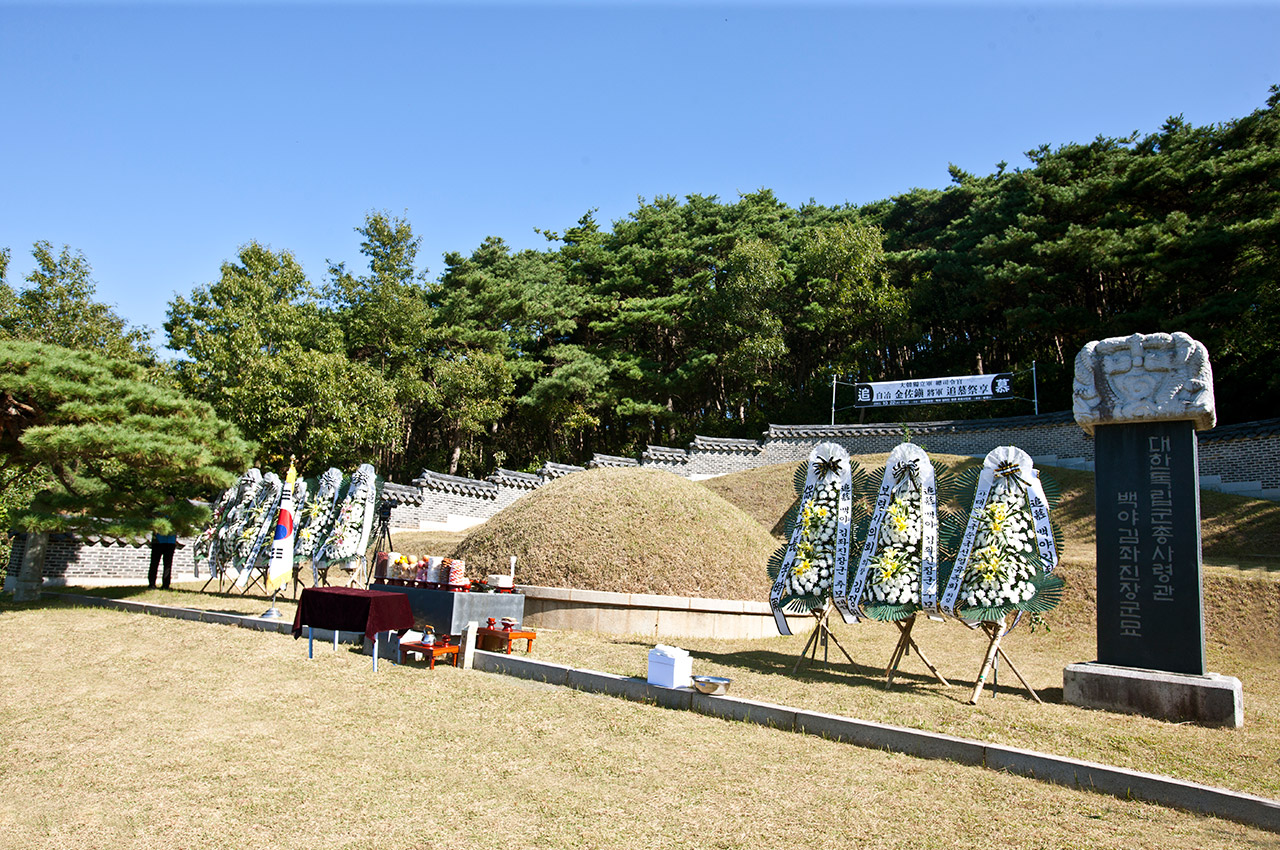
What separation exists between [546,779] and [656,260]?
99.9ft

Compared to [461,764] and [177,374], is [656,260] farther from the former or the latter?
[461,764]

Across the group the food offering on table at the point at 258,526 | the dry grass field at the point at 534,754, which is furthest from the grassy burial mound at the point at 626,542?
the food offering on table at the point at 258,526

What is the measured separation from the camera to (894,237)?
109 feet

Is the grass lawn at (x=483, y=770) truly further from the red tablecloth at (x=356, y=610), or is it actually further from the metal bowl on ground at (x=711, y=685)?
the red tablecloth at (x=356, y=610)

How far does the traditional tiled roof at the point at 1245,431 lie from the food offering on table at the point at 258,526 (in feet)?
67.4

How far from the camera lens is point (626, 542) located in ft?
39.5

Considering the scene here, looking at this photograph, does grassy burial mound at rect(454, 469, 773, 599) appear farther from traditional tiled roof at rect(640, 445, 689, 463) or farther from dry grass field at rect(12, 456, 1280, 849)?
traditional tiled roof at rect(640, 445, 689, 463)

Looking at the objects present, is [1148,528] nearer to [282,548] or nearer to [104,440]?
[282,548]

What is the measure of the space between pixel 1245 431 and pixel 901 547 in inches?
600

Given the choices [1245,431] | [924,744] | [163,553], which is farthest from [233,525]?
[1245,431]

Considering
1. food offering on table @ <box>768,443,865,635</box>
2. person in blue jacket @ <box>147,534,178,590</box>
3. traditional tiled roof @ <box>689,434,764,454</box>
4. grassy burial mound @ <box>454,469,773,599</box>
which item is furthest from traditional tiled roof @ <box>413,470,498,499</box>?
food offering on table @ <box>768,443,865,635</box>

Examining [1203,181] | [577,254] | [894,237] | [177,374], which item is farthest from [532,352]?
[1203,181]

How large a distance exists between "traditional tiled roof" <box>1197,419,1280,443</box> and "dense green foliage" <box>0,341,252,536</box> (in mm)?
21338

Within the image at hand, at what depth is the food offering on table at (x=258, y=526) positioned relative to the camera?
1433 cm
